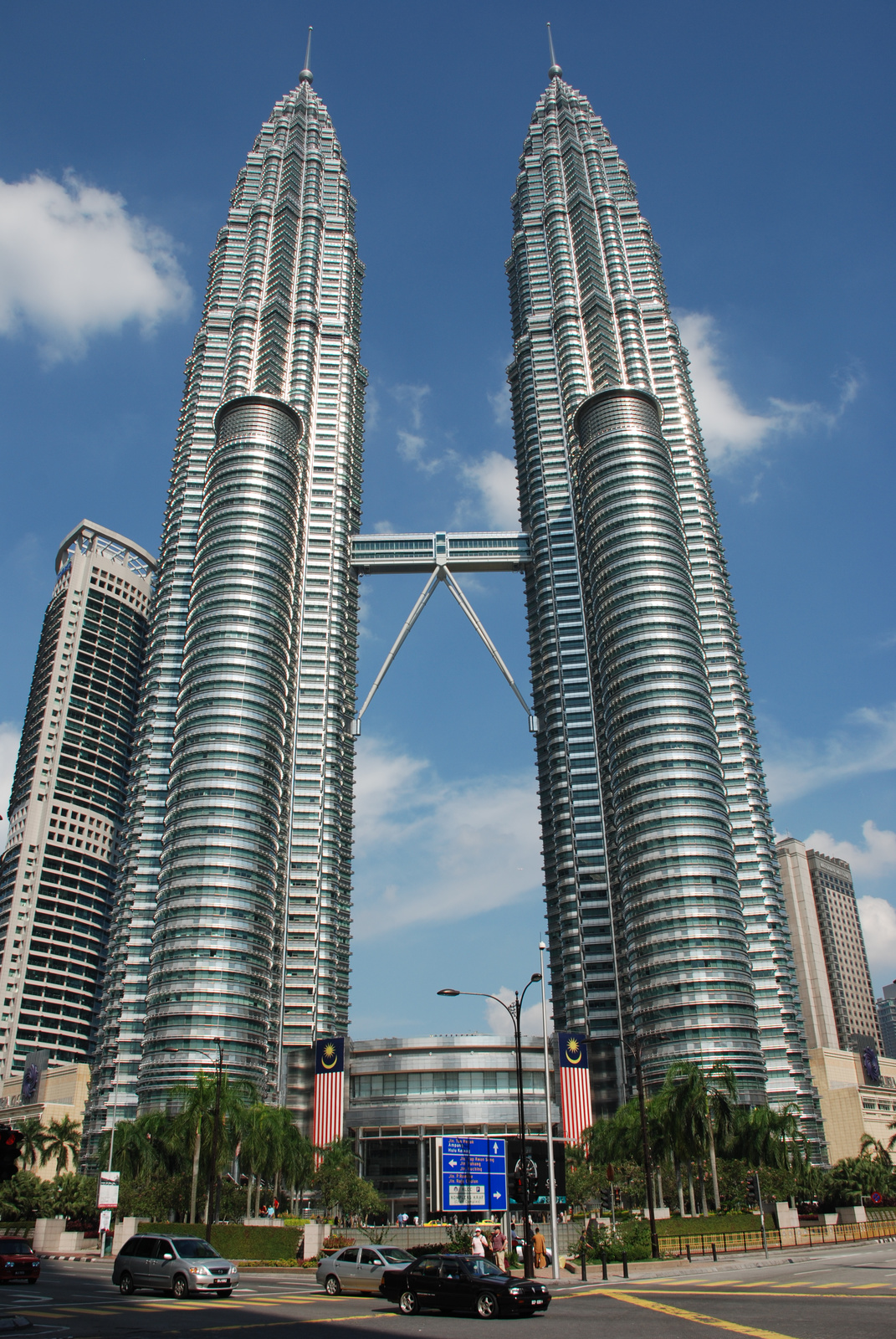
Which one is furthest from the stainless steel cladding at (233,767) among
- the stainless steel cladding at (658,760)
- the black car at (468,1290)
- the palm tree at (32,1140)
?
the black car at (468,1290)

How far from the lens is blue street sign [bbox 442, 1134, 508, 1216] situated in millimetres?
41156

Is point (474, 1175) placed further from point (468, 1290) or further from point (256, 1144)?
point (256, 1144)

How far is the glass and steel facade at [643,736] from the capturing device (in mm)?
131375

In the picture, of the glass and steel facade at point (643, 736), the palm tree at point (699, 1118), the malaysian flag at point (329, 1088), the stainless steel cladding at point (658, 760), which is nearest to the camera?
the palm tree at point (699, 1118)

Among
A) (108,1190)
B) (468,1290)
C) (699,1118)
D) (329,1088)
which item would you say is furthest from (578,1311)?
(329,1088)

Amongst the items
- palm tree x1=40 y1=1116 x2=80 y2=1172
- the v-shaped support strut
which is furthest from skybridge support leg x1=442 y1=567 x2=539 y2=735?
palm tree x1=40 y1=1116 x2=80 y2=1172

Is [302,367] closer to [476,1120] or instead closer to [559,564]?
[559,564]

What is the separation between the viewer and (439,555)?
192500 millimetres

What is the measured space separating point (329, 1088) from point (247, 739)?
48350mm

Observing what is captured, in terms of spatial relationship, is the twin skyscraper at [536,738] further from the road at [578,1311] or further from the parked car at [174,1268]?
the parked car at [174,1268]

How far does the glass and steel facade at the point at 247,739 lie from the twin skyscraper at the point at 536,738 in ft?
1.47

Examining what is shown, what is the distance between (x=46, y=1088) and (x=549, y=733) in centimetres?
9768

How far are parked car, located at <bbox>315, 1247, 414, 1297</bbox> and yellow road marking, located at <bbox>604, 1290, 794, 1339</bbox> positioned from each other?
27.1 ft

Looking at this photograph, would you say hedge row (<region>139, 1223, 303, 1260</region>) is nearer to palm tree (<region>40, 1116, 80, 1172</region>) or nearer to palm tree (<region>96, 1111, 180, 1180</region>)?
palm tree (<region>96, 1111, 180, 1180</region>)
